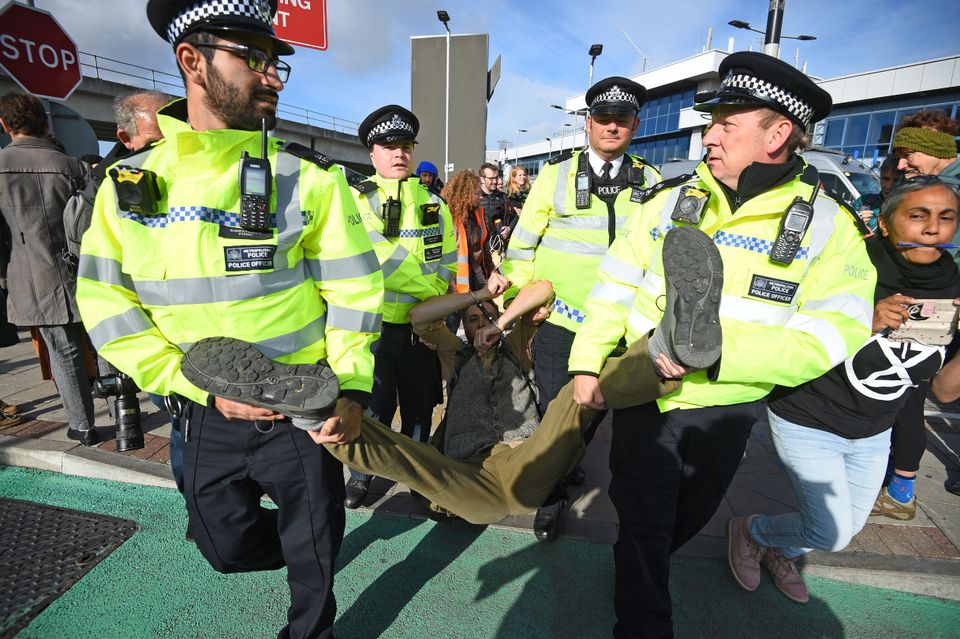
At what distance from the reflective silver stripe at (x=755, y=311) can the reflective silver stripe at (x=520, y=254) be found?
5.06ft

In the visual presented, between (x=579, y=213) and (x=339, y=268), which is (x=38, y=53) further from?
(x=579, y=213)

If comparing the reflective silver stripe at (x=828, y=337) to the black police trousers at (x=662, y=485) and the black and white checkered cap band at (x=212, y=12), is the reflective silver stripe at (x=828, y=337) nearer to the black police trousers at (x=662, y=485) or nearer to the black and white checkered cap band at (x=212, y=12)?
the black police trousers at (x=662, y=485)

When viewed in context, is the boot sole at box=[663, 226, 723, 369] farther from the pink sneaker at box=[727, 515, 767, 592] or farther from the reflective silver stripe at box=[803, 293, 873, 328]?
the pink sneaker at box=[727, 515, 767, 592]

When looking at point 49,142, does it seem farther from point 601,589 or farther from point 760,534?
point 760,534

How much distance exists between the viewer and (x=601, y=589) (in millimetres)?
2416

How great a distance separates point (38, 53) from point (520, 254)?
4.01 metres

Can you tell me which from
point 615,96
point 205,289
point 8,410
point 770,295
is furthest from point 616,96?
point 8,410

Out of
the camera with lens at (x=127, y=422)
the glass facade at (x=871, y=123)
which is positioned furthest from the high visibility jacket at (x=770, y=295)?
the glass facade at (x=871, y=123)

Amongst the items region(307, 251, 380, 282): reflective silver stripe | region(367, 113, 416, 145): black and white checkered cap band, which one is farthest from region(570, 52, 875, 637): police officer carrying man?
region(367, 113, 416, 145): black and white checkered cap band

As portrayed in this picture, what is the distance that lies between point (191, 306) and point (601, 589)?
2.26 meters

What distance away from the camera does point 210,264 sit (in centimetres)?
149

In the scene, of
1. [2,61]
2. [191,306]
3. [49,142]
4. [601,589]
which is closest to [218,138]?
[191,306]

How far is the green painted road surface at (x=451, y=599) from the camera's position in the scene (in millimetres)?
2170

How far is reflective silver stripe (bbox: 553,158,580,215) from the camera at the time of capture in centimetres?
284
